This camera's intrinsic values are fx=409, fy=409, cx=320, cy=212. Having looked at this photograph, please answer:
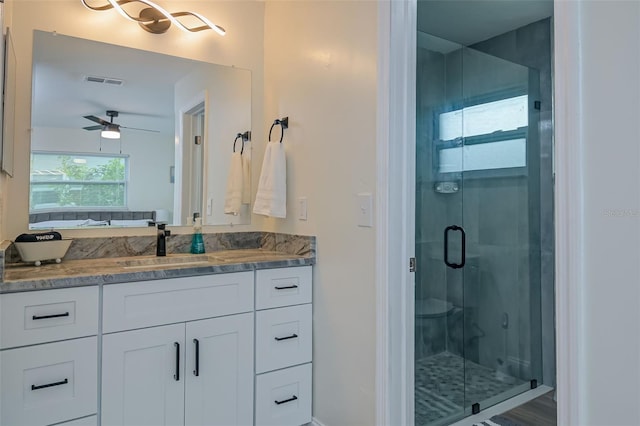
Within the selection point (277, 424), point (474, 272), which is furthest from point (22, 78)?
point (474, 272)

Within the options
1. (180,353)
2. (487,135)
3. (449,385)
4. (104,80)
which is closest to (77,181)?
(104,80)

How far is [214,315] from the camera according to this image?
180 centimetres

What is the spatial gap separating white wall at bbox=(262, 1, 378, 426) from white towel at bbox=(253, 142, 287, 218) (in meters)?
0.05

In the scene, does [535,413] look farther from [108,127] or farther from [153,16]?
Result: [153,16]

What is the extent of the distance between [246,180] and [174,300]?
0.98 m

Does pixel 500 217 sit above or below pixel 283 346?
above

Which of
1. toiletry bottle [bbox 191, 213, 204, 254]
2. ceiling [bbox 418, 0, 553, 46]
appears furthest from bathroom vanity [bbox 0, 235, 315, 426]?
ceiling [bbox 418, 0, 553, 46]

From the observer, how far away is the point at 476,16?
263 cm

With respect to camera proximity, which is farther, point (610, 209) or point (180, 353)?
point (180, 353)

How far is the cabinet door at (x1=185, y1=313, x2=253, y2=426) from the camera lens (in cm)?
173

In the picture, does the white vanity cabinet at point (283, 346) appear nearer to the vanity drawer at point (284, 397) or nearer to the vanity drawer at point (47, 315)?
the vanity drawer at point (284, 397)

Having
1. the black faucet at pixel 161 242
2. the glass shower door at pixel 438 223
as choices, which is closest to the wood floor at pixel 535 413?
the glass shower door at pixel 438 223

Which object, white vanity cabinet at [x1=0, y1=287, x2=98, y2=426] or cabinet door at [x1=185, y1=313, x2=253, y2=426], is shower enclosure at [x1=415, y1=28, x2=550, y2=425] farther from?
white vanity cabinet at [x1=0, y1=287, x2=98, y2=426]

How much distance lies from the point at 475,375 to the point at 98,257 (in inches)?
93.6
